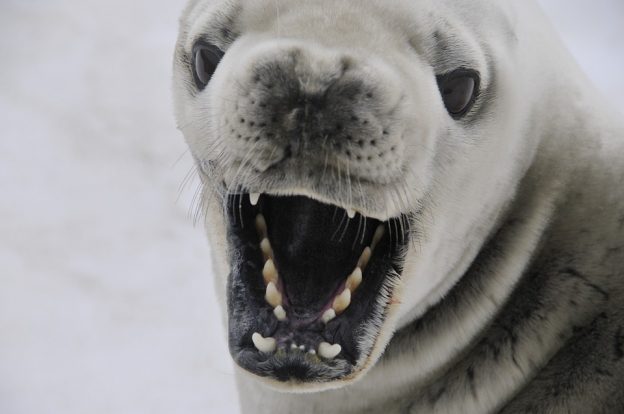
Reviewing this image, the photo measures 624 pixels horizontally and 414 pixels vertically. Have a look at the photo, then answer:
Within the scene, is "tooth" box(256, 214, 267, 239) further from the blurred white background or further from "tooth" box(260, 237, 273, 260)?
the blurred white background

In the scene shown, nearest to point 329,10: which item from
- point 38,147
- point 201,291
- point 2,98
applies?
point 201,291

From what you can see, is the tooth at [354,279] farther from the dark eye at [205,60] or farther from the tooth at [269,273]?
the dark eye at [205,60]

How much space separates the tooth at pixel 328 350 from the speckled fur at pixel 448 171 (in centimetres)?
5

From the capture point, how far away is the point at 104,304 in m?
2.77

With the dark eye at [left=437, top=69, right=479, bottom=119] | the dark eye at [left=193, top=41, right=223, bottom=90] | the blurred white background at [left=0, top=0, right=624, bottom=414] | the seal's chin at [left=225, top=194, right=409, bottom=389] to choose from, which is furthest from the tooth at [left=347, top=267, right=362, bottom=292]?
the blurred white background at [left=0, top=0, right=624, bottom=414]

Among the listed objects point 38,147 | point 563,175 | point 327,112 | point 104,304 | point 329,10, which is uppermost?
point 329,10

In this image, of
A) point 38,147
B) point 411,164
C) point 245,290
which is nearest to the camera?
point 411,164

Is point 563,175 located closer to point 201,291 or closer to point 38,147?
point 201,291

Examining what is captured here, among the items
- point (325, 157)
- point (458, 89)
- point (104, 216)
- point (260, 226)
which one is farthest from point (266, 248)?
point (104, 216)

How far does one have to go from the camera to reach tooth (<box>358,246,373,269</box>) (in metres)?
1.53

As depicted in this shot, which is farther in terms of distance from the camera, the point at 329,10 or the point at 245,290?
the point at 245,290

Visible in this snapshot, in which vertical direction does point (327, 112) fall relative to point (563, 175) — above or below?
above

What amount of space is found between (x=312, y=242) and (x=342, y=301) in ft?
0.53

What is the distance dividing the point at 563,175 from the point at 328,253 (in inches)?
19.2
